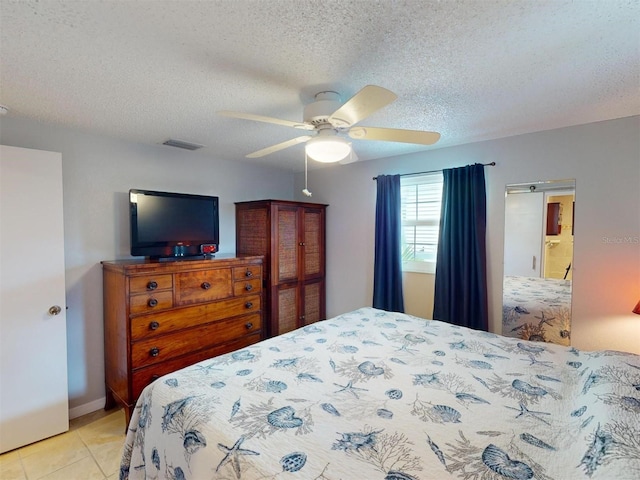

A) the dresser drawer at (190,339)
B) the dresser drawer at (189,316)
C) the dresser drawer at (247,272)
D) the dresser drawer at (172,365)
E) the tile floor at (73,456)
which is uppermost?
the dresser drawer at (247,272)

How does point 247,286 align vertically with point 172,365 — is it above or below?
above

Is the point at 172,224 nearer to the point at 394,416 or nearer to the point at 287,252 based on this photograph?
the point at 287,252

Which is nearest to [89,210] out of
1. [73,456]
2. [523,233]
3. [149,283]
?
[149,283]

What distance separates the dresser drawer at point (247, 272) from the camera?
116 inches

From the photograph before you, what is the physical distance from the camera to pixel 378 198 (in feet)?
11.3

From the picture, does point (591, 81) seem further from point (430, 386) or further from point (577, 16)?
point (430, 386)

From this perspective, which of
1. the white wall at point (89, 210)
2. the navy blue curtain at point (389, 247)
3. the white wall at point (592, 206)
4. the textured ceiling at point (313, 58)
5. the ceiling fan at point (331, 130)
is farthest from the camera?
the navy blue curtain at point (389, 247)

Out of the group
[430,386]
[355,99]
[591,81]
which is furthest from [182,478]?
[591,81]

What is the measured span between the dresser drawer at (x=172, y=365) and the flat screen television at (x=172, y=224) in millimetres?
905

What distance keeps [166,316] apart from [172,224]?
0.88 meters

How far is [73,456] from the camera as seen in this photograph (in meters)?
2.09

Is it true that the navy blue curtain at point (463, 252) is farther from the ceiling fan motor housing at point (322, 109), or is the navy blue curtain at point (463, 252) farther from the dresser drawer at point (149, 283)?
the dresser drawer at point (149, 283)

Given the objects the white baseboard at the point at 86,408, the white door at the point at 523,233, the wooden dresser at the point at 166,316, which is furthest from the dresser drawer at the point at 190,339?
the white door at the point at 523,233

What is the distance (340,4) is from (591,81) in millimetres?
1535
